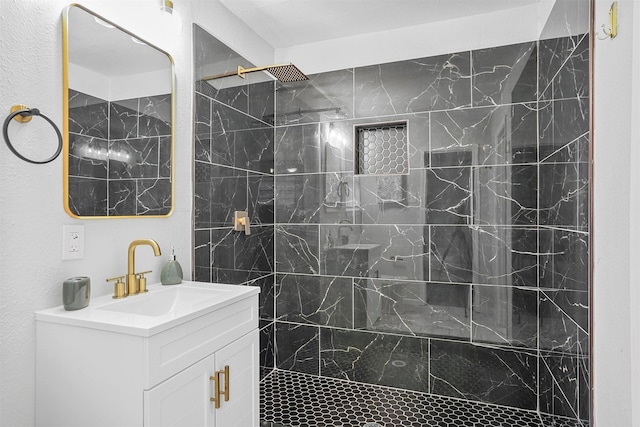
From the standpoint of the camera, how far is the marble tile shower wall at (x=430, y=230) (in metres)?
2.38

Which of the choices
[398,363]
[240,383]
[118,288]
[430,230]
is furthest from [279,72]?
[398,363]

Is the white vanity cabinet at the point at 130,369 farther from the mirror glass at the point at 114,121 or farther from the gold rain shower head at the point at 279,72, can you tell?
the gold rain shower head at the point at 279,72

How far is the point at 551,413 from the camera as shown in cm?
212

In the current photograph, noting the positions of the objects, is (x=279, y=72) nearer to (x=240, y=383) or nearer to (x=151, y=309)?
(x=151, y=309)

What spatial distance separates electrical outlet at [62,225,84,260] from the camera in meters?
1.44

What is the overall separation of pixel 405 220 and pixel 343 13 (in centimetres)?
147

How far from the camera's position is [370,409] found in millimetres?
2375

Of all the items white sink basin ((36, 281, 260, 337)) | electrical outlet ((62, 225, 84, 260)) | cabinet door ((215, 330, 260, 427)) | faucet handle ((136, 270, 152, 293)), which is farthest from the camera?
faucet handle ((136, 270, 152, 293))

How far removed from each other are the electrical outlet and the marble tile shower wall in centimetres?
163

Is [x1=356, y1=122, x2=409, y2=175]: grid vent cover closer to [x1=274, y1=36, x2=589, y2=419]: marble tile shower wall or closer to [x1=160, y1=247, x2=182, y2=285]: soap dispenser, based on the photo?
[x1=274, y1=36, x2=589, y2=419]: marble tile shower wall
